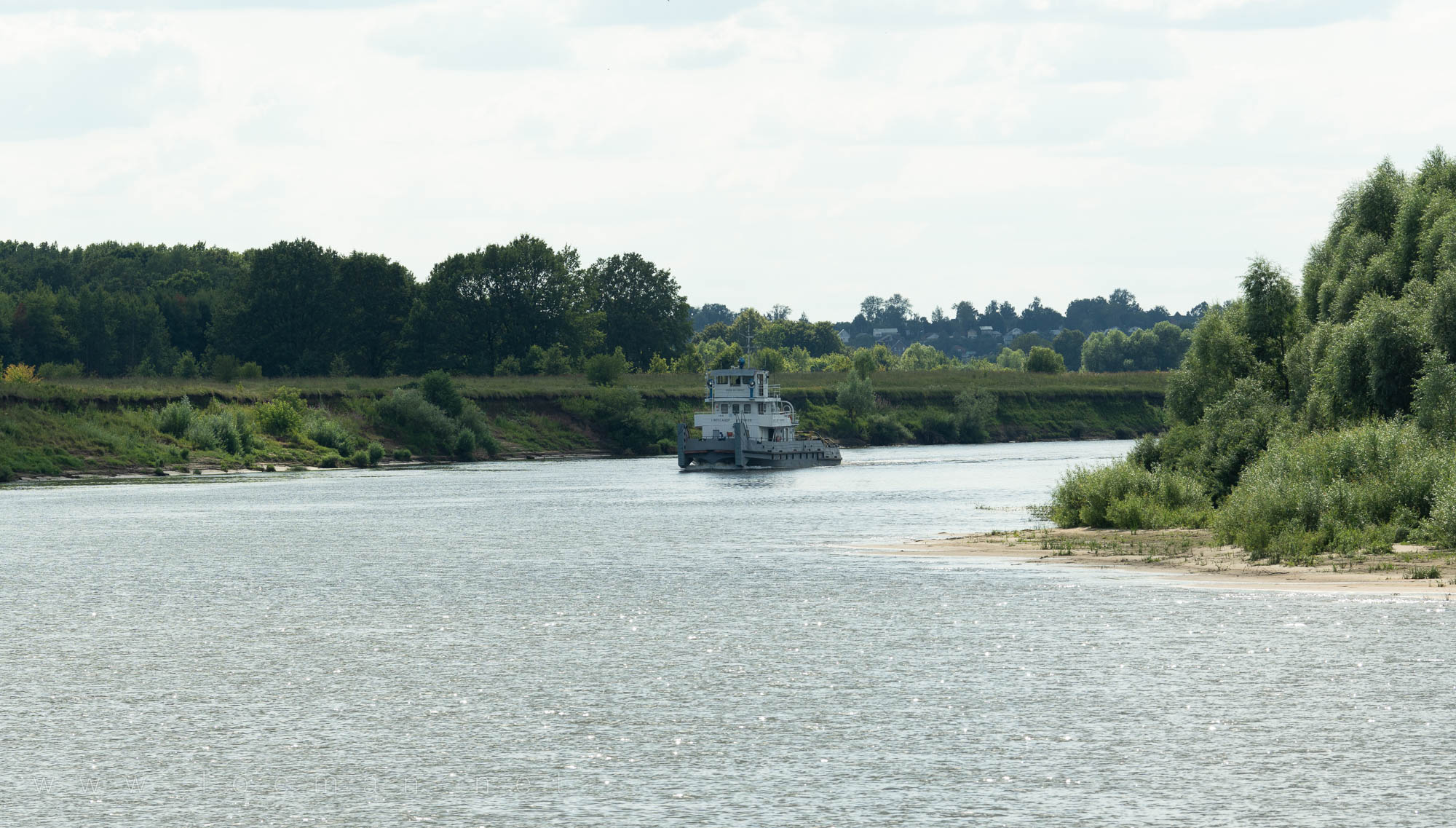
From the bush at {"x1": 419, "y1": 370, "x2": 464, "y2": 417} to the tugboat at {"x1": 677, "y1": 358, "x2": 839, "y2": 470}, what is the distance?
24391 mm

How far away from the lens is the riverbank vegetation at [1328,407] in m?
42.2

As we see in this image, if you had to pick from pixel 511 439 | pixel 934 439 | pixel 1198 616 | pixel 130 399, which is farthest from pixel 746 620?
pixel 934 439

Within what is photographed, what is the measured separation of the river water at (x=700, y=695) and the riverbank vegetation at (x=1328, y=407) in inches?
305

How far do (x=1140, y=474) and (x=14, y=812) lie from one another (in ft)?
137

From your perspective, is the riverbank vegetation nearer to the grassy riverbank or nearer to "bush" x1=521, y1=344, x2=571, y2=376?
the grassy riverbank

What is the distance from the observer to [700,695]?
78.9ft

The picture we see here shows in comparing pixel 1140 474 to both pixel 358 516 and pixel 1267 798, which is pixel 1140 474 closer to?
pixel 358 516

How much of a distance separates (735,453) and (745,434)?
8.80ft

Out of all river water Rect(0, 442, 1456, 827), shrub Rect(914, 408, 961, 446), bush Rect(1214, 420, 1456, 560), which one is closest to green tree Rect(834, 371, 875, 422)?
shrub Rect(914, 408, 961, 446)

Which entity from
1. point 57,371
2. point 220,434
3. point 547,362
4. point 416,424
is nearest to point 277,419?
point 220,434

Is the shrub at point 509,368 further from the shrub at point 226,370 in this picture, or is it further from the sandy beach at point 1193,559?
the sandy beach at point 1193,559

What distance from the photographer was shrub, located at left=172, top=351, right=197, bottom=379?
502ft

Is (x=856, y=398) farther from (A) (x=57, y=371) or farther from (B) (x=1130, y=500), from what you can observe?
(B) (x=1130, y=500)

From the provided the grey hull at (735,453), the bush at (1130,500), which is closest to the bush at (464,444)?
the grey hull at (735,453)
